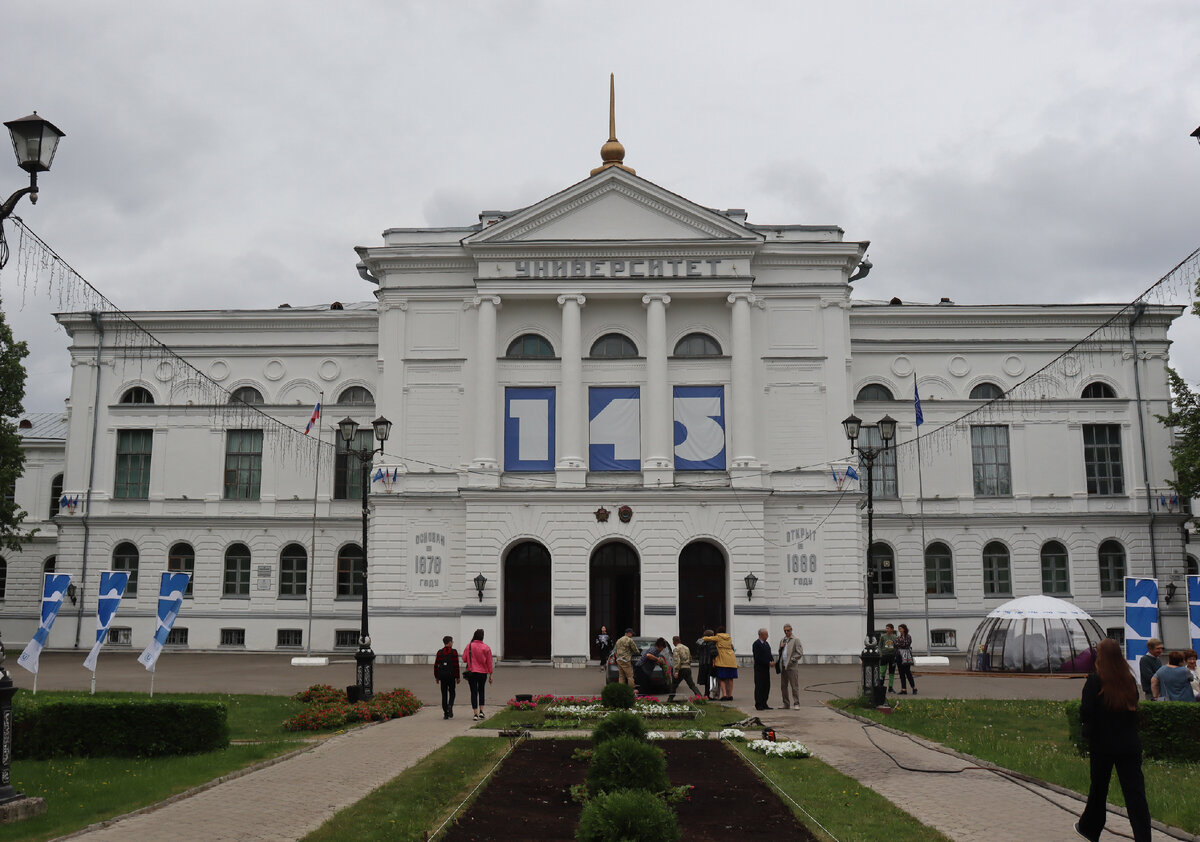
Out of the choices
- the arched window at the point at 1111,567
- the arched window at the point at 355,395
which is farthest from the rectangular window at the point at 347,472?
the arched window at the point at 1111,567

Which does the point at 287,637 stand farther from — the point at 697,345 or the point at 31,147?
the point at 31,147

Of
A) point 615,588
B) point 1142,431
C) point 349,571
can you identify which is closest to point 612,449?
point 615,588

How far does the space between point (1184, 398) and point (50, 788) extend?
3975cm

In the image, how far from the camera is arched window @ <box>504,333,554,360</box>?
139 feet

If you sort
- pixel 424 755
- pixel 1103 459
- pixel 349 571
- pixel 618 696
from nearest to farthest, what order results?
pixel 424 755 → pixel 618 696 → pixel 349 571 → pixel 1103 459

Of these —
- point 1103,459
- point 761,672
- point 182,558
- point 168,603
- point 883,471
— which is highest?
point 1103,459

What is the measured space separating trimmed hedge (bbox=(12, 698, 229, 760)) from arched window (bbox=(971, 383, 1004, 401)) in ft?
128

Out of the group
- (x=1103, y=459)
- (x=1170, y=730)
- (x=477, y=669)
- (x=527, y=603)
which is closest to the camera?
(x=1170, y=730)

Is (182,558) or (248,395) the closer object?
(182,558)

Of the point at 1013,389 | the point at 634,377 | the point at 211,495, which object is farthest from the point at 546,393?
the point at 1013,389

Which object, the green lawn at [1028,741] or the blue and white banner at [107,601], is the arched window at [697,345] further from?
the blue and white banner at [107,601]

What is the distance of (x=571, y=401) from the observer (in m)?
40.8

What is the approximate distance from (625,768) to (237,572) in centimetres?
3816

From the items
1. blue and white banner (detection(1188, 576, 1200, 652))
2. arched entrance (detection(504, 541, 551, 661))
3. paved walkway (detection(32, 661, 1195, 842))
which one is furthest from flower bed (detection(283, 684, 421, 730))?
blue and white banner (detection(1188, 576, 1200, 652))
